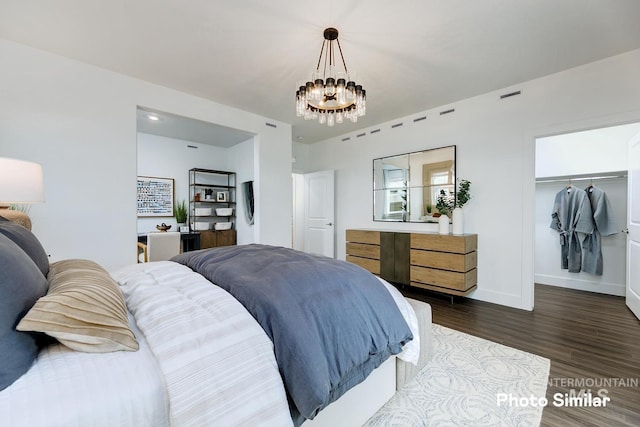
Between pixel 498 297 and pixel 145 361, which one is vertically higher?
pixel 145 361

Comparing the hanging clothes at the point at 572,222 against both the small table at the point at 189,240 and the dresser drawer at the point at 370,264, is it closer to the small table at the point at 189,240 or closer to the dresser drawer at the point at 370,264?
the dresser drawer at the point at 370,264

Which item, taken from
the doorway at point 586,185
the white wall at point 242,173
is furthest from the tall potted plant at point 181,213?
the doorway at point 586,185

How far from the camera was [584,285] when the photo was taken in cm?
376

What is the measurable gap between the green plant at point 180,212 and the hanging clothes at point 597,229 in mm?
6632

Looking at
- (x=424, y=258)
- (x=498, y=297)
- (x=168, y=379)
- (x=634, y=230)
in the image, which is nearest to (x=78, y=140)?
(x=168, y=379)

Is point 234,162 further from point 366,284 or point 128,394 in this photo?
point 128,394

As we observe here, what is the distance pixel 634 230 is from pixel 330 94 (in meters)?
3.48

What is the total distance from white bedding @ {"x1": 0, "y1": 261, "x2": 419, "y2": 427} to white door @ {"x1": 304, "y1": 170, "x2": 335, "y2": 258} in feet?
13.2

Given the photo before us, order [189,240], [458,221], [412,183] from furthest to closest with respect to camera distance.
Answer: [189,240]
[412,183]
[458,221]

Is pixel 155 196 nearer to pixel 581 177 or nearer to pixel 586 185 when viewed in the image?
pixel 581 177

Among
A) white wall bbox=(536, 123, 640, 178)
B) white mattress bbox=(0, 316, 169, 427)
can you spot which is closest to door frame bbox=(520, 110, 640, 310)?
white wall bbox=(536, 123, 640, 178)

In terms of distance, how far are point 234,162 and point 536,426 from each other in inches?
228

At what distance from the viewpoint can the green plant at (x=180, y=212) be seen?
17.1 ft

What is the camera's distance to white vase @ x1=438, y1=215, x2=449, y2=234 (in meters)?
3.45
